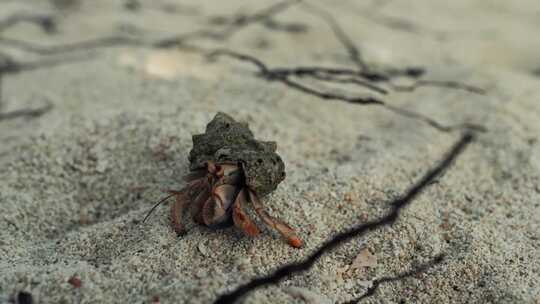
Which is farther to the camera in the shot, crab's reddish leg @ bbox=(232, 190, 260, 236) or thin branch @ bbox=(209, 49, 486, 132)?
thin branch @ bbox=(209, 49, 486, 132)

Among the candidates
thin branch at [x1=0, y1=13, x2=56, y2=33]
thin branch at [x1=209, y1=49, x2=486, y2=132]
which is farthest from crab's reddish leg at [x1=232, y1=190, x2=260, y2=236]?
thin branch at [x1=0, y1=13, x2=56, y2=33]

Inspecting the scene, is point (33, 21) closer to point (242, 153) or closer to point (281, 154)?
A: point (281, 154)

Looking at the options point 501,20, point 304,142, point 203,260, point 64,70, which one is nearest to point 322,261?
point 203,260

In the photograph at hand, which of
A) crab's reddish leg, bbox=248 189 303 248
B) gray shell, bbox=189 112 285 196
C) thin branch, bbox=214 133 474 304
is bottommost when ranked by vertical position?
thin branch, bbox=214 133 474 304

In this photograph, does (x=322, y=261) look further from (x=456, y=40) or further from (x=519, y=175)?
(x=456, y=40)

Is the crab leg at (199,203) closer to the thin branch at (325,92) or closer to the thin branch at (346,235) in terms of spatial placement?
the thin branch at (346,235)

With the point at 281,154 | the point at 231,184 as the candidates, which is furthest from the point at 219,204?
the point at 281,154

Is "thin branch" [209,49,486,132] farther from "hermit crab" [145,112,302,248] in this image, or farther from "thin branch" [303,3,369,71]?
"hermit crab" [145,112,302,248]

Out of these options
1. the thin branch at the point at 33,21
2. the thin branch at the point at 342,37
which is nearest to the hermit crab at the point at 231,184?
the thin branch at the point at 342,37
